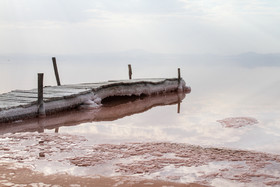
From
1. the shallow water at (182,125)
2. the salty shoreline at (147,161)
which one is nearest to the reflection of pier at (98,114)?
the shallow water at (182,125)

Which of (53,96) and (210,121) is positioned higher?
(53,96)

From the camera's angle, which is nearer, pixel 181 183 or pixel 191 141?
pixel 181 183

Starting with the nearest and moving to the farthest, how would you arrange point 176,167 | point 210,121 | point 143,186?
point 143,186, point 176,167, point 210,121

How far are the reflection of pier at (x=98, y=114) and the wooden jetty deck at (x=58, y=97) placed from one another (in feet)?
0.76

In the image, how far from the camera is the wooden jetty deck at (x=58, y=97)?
10.6 meters

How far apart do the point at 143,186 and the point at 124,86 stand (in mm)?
10276

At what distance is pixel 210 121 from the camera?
11.8 meters

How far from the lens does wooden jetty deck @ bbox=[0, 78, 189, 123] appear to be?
34.8 feet

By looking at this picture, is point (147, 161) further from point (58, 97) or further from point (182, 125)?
point (58, 97)

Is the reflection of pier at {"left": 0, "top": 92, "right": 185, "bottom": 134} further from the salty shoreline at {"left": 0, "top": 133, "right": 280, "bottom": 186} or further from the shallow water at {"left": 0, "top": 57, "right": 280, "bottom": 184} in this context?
the salty shoreline at {"left": 0, "top": 133, "right": 280, "bottom": 186}

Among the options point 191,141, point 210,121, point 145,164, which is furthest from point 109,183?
point 210,121

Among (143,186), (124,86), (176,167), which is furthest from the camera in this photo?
(124,86)

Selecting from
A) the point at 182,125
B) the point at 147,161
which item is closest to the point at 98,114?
the point at 182,125

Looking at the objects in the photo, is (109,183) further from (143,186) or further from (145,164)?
(145,164)
